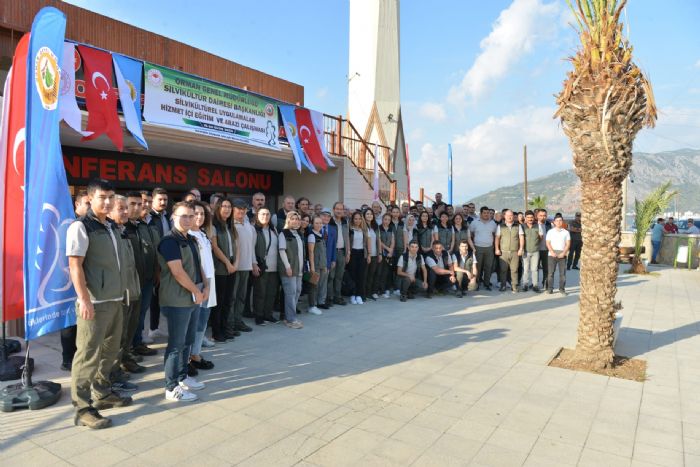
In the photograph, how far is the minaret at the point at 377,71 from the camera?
65.7 feet

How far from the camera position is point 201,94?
8.57m

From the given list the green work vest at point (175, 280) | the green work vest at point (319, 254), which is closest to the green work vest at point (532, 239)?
the green work vest at point (319, 254)

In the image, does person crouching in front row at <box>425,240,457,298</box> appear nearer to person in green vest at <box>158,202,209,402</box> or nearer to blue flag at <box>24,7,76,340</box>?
person in green vest at <box>158,202,209,402</box>

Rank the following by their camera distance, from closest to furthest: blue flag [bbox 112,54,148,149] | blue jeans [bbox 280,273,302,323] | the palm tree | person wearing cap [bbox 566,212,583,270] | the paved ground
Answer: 1. the paved ground
2. the palm tree
3. blue jeans [bbox 280,273,302,323]
4. blue flag [bbox 112,54,148,149]
5. person wearing cap [bbox 566,212,583,270]

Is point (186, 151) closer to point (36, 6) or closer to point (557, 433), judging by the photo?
point (36, 6)

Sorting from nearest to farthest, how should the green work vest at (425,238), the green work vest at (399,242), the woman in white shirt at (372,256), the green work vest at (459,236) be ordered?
the woman in white shirt at (372,256)
the green work vest at (399,242)
the green work vest at (425,238)
the green work vest at (459,236)

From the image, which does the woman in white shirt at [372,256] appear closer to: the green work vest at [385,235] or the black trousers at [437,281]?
the green work vest at [385,235]

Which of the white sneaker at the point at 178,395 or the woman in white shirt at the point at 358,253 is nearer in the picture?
the white sneaker at the point at 178,395

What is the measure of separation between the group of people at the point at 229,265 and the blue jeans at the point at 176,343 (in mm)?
11

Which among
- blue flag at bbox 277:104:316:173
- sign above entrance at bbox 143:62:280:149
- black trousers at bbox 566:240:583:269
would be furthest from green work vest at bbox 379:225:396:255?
black trousers at bbox 566:240:583:269

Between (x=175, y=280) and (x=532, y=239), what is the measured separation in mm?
8107

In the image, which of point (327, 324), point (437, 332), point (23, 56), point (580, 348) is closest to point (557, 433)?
point (580, 348)

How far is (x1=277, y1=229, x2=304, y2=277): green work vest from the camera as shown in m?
6.46

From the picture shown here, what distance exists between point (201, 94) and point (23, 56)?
16.4ft
